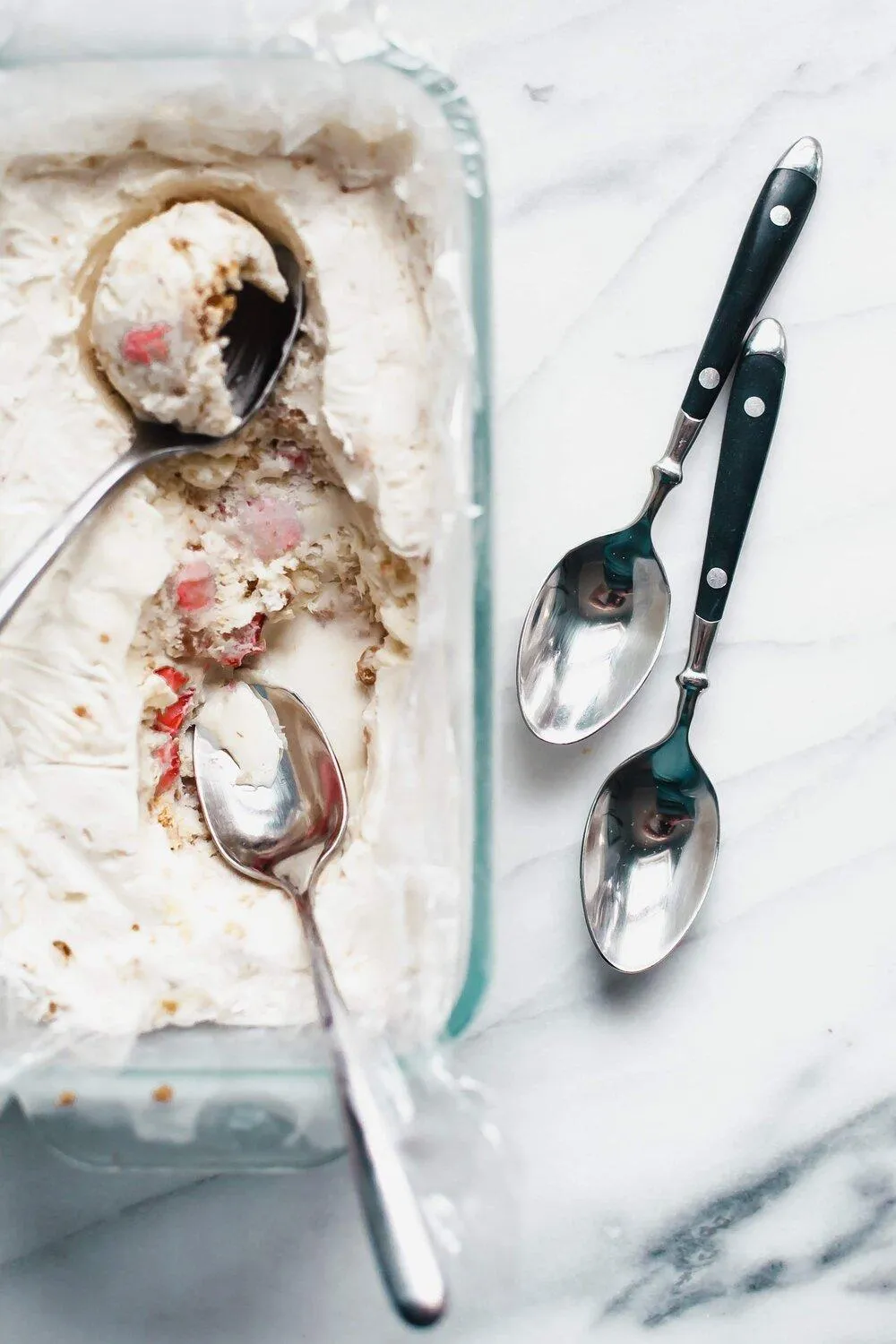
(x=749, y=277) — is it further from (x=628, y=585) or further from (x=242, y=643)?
(x=242, y=643)

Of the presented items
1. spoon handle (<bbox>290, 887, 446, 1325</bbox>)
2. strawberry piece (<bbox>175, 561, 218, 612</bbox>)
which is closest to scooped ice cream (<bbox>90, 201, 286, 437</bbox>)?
strawberry piece (<bbox>175, 561, 218, 612</bbox>)

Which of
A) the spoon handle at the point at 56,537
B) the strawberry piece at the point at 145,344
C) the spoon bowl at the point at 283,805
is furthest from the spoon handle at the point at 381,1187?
the strawberry piece at the point at 145,344

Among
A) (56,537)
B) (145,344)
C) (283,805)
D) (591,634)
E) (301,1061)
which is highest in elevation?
(145,344)

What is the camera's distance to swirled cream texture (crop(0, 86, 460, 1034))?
0.85 meters

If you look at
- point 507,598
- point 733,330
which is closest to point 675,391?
point 733,330

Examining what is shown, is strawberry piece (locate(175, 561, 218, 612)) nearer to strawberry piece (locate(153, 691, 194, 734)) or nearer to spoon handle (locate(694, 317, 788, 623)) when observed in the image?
strawberry piece (locate(153, 691, 194, 734))

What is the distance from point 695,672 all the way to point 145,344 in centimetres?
49

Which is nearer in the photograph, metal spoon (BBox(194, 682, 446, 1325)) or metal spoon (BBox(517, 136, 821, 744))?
metal spoon (BBox(194, 682, 446, 1325))

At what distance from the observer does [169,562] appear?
0.90m

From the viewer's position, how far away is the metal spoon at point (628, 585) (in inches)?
37.2

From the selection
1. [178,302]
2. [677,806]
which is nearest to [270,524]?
[178,302]

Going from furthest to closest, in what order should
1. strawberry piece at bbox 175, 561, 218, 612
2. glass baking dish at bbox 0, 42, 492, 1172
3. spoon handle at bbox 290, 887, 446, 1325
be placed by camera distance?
strawberry piece at bbox 175, 561, 218, 612 → glass baking dish at bbox 0, 42, 492, 1172 → spoon handle at bbox 290, 887, 446, 1325

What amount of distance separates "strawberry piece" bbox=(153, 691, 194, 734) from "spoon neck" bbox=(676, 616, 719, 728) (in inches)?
15.6

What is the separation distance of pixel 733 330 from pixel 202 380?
422mm
